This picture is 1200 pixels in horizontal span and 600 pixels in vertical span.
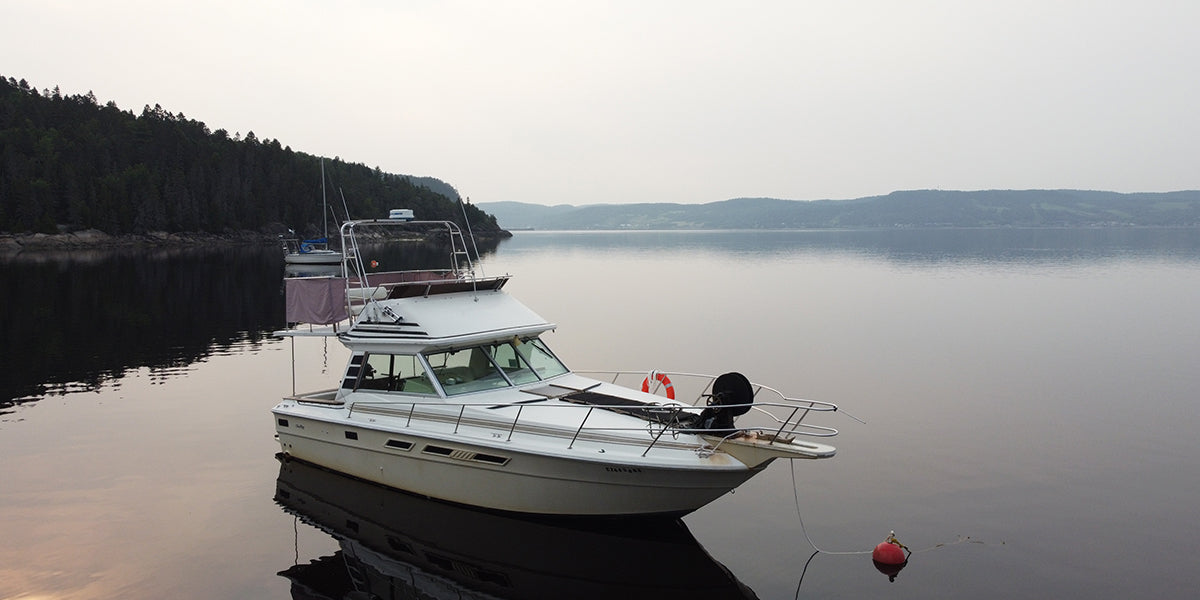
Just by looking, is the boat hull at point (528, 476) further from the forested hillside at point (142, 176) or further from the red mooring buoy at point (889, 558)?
the forested hillside at point (142, 176)

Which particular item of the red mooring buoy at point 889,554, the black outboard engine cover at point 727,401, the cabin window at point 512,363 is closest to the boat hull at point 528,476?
the black outboard engine cover at point 727,401

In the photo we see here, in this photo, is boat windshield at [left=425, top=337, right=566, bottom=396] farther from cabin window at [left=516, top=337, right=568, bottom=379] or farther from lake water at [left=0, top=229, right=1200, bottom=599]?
lake water at [left=0, top=229, right=1200, bottom=599]

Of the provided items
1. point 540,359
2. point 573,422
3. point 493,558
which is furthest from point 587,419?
point 540,359

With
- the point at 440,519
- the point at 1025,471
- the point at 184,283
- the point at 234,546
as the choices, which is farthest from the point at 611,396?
the point at 184,283

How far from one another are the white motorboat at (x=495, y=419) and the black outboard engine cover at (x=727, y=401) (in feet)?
0.07

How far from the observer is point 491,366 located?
539 inches

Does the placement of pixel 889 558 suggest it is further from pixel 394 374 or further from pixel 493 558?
pixel 394 374

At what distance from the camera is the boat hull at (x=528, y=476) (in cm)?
1078

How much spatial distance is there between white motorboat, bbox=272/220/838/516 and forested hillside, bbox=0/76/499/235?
79.4m

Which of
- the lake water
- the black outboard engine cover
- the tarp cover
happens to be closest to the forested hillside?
the lake water

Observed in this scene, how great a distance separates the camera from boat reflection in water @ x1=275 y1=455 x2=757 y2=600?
10.5 metres

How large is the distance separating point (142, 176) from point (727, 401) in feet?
406

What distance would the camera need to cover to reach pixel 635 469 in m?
10.7

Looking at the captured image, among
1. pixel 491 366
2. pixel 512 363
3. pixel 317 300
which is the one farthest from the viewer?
pixel 317 300
